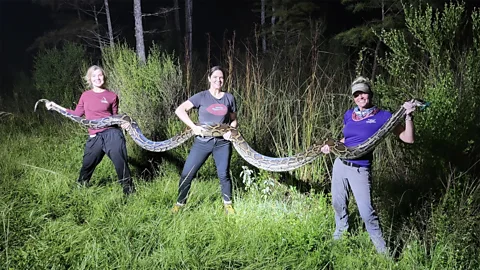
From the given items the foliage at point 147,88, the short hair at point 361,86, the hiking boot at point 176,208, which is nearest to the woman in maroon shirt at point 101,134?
the hiking boot at point 176,208

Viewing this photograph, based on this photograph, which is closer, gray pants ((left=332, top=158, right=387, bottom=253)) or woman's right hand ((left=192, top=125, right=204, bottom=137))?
gray pants ((left=332, top=158, right=387, bottom=253))

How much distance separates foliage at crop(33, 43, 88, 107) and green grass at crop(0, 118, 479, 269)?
6.57 m

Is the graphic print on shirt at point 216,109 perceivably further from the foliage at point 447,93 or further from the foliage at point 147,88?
the foliage at point 147,88

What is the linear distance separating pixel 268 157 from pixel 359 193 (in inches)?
40.3

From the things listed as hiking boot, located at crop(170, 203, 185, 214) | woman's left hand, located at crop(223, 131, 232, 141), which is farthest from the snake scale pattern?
hiking boot, located at crop(170, 203, 185, 214)

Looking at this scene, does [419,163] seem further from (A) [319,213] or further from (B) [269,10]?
(B) [269,10]

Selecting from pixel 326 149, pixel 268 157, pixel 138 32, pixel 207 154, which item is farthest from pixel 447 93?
pixel 138 32

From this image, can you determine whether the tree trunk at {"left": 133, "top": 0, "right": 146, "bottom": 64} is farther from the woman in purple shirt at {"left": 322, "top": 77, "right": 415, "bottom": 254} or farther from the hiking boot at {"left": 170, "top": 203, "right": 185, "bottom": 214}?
the woman in purple shirt at {"left": 322, "top": 77, "right": 415, "bottom": 254}

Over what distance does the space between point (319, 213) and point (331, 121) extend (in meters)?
1.62

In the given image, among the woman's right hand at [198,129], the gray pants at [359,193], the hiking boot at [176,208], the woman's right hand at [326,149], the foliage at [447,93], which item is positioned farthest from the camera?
the hiking boot at [176,208]

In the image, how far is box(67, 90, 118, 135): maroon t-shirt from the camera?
168 inches

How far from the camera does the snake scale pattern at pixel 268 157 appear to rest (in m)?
2.87

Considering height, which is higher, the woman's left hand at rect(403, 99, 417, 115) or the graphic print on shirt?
the woman's left hand at rect(403, 99, 417, 115)

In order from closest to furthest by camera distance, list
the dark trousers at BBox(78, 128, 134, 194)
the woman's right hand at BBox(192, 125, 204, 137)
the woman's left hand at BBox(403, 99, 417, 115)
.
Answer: the woman's left hand at BBox(403, 99, 417, 115) → the woman's right hand at BBox(192, 125, 204, 137) → the dark trousers at BBox(78, 128, 134, 194)
